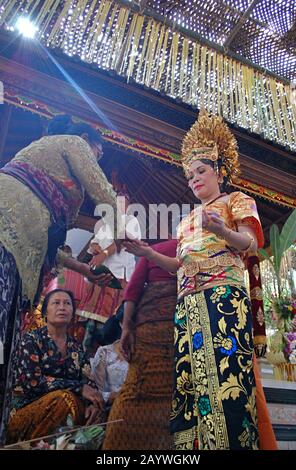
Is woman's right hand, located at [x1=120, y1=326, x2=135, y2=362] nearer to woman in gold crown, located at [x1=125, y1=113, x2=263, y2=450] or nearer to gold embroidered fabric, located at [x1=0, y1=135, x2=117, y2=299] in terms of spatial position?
woman in gold crown, located at [x1=125, y1=113, x2=263, y2=450]

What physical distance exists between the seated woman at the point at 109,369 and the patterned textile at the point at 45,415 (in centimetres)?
22

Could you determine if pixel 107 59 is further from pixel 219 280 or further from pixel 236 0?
pixel 219 280

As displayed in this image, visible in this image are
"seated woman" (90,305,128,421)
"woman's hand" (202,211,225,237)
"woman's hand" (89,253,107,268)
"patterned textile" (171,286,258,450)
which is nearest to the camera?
"patterned textile" (171,286,258,450)

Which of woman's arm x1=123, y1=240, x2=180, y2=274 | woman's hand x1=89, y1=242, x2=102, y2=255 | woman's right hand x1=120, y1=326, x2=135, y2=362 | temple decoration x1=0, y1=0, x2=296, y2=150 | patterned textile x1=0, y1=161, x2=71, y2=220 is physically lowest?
woman's right hand x1=120, y1=326, x2=135, y2=362

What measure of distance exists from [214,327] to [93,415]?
1048mm

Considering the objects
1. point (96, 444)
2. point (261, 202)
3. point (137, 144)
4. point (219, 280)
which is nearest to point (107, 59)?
point (137, 144)

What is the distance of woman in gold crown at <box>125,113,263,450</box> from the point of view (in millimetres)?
1478

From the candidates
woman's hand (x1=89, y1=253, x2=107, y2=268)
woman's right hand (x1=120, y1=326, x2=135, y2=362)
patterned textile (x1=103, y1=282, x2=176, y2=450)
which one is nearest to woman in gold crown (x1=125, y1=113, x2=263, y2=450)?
patterned textile (x1=103, y1=282, x2=176, y2=450)

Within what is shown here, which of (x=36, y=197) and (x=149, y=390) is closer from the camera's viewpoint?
(x=36, y=197)

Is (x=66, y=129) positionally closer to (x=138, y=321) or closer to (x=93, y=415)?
(x=138, y=321)

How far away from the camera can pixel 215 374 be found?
60.6 inches

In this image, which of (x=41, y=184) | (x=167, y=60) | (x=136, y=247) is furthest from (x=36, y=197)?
(x=167, y=60)

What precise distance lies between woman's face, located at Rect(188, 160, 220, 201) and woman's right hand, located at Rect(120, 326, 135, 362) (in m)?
0.99

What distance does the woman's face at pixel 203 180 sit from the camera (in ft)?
6.86
